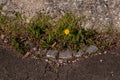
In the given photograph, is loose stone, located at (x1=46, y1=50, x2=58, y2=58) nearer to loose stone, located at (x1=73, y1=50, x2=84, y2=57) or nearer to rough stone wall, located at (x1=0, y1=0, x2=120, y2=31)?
loose stone, located at (x1=73, y1=50, x2=84, y2=57)

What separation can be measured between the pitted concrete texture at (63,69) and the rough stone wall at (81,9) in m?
0.42

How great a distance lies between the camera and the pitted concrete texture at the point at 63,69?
351 cm

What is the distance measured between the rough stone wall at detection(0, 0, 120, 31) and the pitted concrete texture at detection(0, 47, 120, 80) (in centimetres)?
42

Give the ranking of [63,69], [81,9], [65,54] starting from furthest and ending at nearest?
[81,9] < [65,54] < [63,69]

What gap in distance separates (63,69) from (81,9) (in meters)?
0.81

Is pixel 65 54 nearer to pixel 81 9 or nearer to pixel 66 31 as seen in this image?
pixel 66 31

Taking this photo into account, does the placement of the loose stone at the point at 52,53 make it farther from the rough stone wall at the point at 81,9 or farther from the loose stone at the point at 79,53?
the rough stone wall at the point at 81,9

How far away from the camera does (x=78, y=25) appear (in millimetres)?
3920

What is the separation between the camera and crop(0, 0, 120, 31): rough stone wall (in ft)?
13.0

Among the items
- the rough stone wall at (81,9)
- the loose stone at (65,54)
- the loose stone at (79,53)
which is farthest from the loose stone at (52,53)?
the rough stone wall at (81,9)

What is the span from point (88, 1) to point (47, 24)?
1.87ft

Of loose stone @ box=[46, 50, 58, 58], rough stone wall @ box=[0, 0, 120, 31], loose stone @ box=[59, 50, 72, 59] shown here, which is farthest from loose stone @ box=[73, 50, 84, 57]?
rough stone wall @ box=[0, 0, 120, 31]

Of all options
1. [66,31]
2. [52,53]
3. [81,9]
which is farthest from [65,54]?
[81,9]

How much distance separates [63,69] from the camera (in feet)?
11.8
